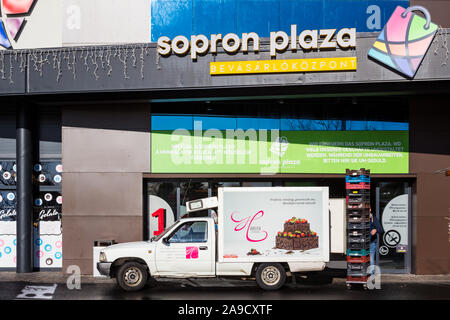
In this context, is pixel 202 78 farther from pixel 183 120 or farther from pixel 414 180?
pixel 414 180

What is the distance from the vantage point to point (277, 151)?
544 inches

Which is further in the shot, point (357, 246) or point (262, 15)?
point (262, 15)

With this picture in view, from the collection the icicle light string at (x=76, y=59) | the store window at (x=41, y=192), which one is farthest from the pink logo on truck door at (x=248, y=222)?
the store window at (x=41, y=192)

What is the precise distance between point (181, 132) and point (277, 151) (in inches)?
117

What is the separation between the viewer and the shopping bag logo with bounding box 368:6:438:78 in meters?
11.9

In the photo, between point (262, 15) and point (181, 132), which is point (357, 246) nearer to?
point (181, 132)

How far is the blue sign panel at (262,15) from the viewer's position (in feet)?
44.4

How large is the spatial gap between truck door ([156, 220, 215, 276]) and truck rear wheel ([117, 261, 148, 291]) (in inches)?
17.0

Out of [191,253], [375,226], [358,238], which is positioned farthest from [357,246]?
[191,253]

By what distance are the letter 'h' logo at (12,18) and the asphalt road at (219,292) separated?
7333mm

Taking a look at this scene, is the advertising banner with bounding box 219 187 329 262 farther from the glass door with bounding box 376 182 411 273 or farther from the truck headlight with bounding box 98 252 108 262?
the glass door with bounding box 376 182 411 273

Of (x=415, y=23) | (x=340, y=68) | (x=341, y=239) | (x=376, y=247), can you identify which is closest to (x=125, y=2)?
(x=340, y=68)

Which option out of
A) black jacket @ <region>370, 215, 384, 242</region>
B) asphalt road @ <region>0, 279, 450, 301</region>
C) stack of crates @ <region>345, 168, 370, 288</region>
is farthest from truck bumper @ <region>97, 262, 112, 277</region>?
black jacket @ <region>370, 215, 384, 242</region>

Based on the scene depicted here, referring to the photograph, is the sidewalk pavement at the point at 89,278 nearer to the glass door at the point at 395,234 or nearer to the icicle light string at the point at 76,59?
the glass door at the point at 395,234
